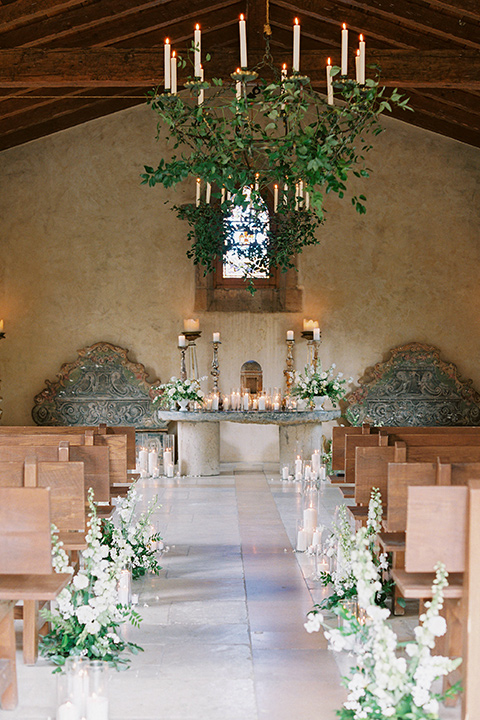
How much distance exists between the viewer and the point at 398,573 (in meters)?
3.24

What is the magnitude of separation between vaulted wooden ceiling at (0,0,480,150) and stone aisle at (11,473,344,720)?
4.55 meters

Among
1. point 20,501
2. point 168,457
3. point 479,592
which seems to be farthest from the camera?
point 168,457

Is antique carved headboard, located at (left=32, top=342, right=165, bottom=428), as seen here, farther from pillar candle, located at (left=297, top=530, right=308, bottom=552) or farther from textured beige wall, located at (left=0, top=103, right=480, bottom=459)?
pillar candle, located at (left=297, top=530, right=308, bottom=552)

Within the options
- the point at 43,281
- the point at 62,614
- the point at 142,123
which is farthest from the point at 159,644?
the point at 142,123

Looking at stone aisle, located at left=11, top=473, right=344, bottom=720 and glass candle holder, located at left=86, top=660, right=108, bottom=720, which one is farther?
stone aisle, located at left=11, top=473, right=344, bottom=720

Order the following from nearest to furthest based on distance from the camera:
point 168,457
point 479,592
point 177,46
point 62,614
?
point 479,592 < point 62,614 < point 168,457 < point 177,46

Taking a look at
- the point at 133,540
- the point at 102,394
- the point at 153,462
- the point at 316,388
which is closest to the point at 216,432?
the point at 153,462

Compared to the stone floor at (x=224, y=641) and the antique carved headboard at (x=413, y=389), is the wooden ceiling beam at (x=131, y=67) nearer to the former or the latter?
the antique carved headboard at (x=413, y=389)

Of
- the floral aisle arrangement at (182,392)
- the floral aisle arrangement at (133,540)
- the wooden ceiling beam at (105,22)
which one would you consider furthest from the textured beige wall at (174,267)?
the floral aisle arrangement at (133,540)

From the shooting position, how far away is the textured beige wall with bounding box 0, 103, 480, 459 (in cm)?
1091

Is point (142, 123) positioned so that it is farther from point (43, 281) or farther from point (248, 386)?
point (248, 386)

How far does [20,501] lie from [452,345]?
350 inches

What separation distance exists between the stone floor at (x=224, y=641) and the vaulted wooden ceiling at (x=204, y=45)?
4433 millimetres

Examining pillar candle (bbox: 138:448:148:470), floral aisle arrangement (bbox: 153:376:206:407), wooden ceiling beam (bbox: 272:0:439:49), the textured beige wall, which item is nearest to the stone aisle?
floral aisle arrangement (bbox: 153:376:206:407)
